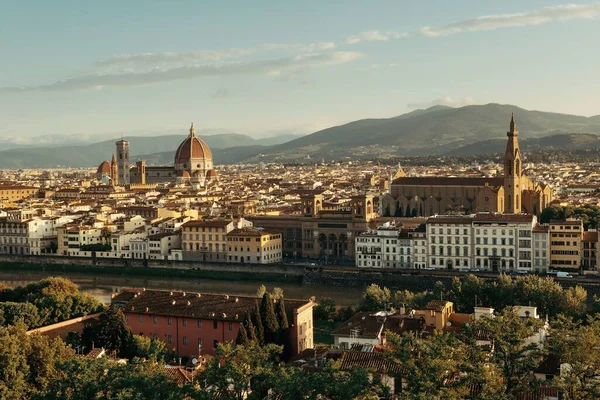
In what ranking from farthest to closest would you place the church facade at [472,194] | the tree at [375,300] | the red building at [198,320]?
the church facade at [472,194], the tree at [375,300], the red building at [198,320]

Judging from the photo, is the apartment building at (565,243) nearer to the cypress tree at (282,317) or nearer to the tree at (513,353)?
the cypress tree at (282,317)

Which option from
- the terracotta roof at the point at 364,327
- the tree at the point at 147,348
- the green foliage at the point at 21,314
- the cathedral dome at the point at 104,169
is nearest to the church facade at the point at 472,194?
the terracotta roof at the point at 364,327

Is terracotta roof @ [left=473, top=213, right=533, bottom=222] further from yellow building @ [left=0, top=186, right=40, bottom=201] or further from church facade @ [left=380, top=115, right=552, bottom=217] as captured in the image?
yellow building @ [left=0, top=186, right=40, bottom=201]

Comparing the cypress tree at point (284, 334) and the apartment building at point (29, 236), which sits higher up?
the cypress tree at point (284, 334)

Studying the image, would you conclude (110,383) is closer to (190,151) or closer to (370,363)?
(370,363)

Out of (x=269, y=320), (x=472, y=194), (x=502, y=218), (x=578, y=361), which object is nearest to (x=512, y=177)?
(x=472, y=194)

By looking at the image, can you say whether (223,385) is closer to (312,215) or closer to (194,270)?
(194,270)

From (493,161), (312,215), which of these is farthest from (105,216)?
(493,161)
